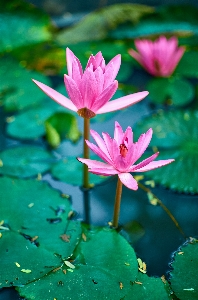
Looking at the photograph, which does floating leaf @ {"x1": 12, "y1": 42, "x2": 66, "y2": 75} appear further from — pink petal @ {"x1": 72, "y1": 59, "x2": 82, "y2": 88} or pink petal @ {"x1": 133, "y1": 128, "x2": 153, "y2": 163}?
pink petal @ {"x1": 133, "y1": 128, "x2": 153, "y2": 163}

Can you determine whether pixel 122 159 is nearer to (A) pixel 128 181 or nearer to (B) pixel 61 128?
(A) pixel 128 181

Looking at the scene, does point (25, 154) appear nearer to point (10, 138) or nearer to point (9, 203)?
point (10, 138)

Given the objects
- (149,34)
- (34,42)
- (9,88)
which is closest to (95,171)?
(9,88)

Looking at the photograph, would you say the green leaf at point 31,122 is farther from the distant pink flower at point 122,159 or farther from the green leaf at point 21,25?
the distant pink flower at point 122,159

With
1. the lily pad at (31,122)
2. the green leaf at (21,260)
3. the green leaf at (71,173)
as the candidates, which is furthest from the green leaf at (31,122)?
the green leaf at (21,260)

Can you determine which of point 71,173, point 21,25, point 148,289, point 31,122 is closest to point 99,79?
point 71,173

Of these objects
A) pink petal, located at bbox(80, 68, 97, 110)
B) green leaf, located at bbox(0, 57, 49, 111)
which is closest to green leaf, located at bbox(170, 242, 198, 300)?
pink petal, located at bbox(80, 68, 97, 110)
